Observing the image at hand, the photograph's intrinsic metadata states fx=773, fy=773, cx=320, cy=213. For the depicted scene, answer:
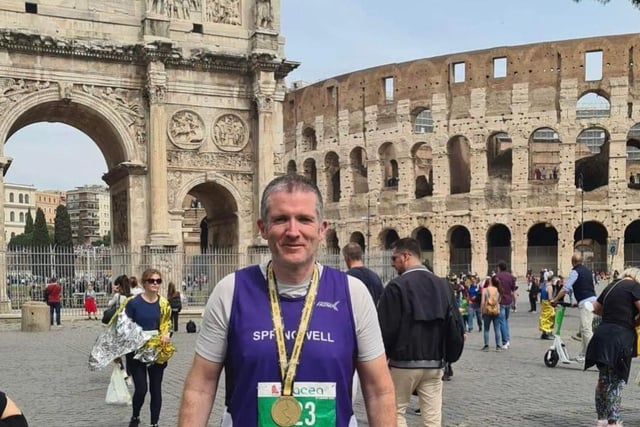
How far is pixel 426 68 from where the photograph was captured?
148ft

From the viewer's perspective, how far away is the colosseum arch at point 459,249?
148ft

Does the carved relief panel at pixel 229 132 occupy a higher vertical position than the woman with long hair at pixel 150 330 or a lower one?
higher

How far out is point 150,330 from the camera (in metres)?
7.09

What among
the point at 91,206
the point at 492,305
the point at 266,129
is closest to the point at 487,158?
the point at 266,129

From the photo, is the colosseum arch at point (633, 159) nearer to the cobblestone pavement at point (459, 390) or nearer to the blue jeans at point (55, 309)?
the cobblestone pavement at point (459, 390)

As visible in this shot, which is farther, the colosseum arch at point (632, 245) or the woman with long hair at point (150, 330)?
the colosseum arch at point (632, 245)

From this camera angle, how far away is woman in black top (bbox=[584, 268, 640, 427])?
6.34 meters

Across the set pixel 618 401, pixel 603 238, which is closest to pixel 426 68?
pixel 603 238

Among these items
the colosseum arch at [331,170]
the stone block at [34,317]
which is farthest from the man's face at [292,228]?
Answer: the colosseum arch at [331,170]

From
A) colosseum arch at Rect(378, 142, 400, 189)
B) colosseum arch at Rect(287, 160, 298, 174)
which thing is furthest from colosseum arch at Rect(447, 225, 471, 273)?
colosseum arch at Rect(287, 160, 298, 174)

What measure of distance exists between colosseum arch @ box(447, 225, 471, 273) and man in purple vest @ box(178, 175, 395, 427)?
1655 inches

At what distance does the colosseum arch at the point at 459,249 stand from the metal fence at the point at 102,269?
24.0 m

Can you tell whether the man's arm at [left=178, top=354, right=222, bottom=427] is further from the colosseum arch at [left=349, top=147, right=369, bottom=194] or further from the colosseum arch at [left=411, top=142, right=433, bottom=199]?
the colosseum arch at [left=349, top=147, right=369, bottom=194]

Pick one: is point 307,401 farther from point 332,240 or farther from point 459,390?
point 332,240
